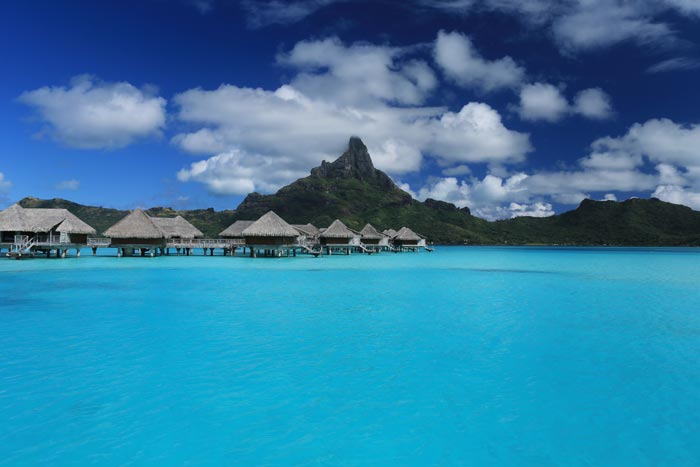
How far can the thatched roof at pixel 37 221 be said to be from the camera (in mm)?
39781

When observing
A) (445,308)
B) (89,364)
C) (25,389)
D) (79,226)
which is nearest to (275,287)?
(445,308)

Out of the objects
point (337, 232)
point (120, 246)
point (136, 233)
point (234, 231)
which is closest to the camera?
point (136, 233)

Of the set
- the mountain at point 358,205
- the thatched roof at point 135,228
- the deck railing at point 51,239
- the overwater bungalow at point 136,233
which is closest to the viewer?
the deck railing at point 51,239

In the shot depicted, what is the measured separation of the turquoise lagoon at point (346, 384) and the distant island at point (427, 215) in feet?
350

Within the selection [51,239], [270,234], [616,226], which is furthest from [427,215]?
[51,239]

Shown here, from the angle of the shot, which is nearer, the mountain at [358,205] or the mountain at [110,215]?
the mountain at [110,215]

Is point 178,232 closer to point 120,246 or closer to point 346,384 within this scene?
point 120,246

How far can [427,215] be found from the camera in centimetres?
14712

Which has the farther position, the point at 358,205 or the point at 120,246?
the point at 358,205

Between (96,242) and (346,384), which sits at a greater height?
(96,242)

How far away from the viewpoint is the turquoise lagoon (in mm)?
5695

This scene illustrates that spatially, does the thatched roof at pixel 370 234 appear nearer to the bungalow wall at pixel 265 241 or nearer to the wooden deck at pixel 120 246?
the wooden deck at pixel 120 246

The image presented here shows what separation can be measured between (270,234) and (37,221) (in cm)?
2071

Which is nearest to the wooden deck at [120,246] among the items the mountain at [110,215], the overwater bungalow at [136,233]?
the overwater bungalow at [136,233]
